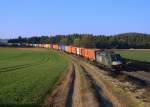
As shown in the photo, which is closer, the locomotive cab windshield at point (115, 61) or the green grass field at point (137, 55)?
the locomotive cab windshield at point (115, 61)

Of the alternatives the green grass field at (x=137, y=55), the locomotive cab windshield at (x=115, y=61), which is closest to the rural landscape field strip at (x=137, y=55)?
the green grass field at (x=137, y=55)

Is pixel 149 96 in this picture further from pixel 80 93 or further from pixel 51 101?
pixel 51 101

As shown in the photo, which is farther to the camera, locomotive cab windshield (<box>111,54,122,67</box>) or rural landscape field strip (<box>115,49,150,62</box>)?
rural landscape field strip (<box>115,49,150,62</box>)

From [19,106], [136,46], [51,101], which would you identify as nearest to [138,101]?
[51,101]

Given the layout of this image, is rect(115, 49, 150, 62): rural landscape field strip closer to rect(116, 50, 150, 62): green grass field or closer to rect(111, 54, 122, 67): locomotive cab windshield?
rect(116, 50, 150, 62): green grass field

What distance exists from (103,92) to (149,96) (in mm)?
2704

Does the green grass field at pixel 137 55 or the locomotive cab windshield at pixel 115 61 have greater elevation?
the locomotive cab windshield at pixel 115 61

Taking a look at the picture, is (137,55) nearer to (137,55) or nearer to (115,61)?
(137,55)

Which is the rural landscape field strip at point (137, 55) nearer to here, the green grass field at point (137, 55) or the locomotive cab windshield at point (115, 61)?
the green grass field at point (137, 55)

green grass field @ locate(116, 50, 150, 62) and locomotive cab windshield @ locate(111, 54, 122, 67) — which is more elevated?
locomotive cab windshield @ locate(111, 54, 122, 67)

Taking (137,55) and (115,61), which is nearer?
(115,61)

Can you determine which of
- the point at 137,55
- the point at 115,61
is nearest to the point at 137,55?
the point at 137,55

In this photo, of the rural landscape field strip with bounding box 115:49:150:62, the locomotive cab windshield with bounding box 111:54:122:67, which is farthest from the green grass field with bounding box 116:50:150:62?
the locomotive cab windshield with bounding box 111:54:122:67

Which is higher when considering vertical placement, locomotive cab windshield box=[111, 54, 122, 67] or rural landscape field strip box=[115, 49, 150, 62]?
locomotive cab windshield box=[111, 54, 122, 67]
